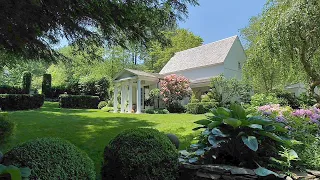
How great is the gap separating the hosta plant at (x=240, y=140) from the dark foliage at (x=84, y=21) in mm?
A: 2341

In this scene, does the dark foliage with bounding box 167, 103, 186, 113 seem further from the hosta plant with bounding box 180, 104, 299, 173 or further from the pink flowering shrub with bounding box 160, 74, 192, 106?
the hosta plant with bounding box 180, 104, 299, 173

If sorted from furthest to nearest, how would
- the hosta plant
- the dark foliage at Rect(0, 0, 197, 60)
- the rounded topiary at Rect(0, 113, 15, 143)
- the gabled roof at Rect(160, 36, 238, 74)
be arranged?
the gabled roof at Rect(160, 36, 238, 74) < the rounded topiary at Rect(0, 113, 15, 143) < the dark foliage at Rect(0, 0, 197, 60) < the hosta plant

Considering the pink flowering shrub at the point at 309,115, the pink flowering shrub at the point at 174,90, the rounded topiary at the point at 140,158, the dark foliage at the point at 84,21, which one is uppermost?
the dark foliage at the point at 84,21

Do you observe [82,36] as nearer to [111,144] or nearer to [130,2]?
[130,2]

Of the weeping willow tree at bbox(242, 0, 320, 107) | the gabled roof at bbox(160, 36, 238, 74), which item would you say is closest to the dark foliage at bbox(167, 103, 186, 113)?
the gabled roof at bbox(160, 36, 238, 74)

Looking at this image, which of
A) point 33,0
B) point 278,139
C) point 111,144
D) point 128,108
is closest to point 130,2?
point 33,0

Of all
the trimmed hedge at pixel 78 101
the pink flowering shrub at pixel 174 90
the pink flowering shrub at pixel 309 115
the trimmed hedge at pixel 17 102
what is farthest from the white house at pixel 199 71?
the pink flowering shrub at pixel 309 115

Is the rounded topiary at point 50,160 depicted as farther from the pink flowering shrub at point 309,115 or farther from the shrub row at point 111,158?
the pink flowering shrub at point 309,115

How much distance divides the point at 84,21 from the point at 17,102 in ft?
45.2

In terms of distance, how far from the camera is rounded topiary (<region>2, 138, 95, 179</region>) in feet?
8.16

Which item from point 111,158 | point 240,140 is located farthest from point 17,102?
point 240,140

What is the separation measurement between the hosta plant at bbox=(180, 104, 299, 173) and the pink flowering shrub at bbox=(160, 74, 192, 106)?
14.4 metres

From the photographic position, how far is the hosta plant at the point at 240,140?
133 inches

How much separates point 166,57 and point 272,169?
31568mm
